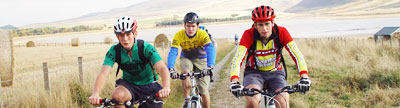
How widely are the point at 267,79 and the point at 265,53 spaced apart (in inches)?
13.8

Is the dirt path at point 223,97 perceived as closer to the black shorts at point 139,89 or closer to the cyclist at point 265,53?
the cyclist at point 265,53

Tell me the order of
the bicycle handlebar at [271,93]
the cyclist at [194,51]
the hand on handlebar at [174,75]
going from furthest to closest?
the cyclist at [194,51], the hand on handlebar at [174,75], the bicycle handlebar at [271,93]

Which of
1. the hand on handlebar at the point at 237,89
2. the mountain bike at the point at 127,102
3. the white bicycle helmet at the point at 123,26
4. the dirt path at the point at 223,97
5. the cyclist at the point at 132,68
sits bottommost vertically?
the dirt path at the point at 223,97

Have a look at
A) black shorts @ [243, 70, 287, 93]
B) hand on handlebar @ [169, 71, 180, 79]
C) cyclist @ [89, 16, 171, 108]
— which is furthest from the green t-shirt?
black shorts @ [243, 70, 287, 93]

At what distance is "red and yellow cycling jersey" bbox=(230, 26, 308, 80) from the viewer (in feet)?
15.0

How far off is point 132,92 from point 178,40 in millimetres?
2622

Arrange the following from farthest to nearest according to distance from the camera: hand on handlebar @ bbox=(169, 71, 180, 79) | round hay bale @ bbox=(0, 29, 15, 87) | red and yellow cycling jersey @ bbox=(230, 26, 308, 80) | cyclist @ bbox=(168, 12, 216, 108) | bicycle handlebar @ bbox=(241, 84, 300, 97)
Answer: round hay bale @ bbox=(0, 29, 15, 87) < cyclist @ bbox=(168, 12, 216, 108) < hand on handlebar @ bbox=(169, 71, 180, 79) < red and yellow cycling jersey @ bbox=(230, 26, 308, 80) < bicycle handlebar @ bbox=(241, 84, 300, 97)

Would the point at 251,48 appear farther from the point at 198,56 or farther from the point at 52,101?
the point at 52,101

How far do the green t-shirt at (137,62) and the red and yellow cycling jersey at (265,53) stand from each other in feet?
3.37

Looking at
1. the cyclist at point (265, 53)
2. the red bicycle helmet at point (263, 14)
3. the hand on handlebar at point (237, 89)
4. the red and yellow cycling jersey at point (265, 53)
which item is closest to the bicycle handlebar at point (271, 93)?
the hand on handlebar at point (237, 89)

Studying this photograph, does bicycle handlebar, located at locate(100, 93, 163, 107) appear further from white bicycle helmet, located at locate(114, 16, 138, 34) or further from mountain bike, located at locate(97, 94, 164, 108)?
white bicycle helmet, located at locate(114, 16, 138, 34)

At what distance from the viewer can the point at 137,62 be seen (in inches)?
170

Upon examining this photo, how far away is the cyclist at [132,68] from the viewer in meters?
3.99

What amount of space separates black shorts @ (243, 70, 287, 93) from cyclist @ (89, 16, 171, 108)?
1.18m
